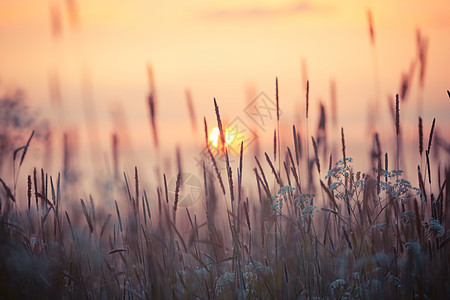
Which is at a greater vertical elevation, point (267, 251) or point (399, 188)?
point (399, 188)

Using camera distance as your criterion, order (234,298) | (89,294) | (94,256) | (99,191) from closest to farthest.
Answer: (234,298) → (89,294) → (94,256) → (99,191)

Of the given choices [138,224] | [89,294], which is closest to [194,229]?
[138,224]

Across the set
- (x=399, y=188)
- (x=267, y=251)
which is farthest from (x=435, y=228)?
(x=267, y=251)

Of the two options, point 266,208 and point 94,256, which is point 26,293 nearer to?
point 94,256

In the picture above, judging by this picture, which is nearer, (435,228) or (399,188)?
(435,228)

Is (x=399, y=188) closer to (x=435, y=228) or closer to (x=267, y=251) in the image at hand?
(x=435, y=228)

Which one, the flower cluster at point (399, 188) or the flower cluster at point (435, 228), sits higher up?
the flower cluster at point (399, 188)

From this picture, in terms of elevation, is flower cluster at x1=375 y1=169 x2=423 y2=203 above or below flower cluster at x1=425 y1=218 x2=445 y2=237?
above

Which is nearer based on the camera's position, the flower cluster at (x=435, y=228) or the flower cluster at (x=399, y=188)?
the flower cluster at (x=435, y=228)

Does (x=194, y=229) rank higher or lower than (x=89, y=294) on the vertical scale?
Answer: higher

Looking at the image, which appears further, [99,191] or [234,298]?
[99,191]

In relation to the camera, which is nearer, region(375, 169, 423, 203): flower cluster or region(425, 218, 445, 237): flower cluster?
region(425, 218, 445, 237): flower cluster

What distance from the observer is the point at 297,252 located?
2.84 metres

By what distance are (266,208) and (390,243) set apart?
69 centimetres
